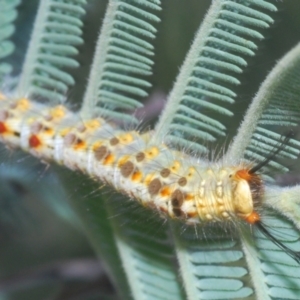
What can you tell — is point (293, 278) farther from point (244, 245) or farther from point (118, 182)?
point (118, 182)

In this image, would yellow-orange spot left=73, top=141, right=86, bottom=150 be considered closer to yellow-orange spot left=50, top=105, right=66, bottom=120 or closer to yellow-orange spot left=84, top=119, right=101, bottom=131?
yellow-orange spot left=84, top=119, right=101, bottom=131

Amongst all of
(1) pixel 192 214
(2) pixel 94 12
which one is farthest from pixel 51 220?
(1) pixel 192 214

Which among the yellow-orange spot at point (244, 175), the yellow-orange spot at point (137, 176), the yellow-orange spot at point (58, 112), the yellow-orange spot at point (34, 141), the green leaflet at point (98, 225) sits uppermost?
the yellow-orange spot at point (244, 175)

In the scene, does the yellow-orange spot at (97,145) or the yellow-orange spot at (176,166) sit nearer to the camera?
the yellow-orange spot at (176,166)

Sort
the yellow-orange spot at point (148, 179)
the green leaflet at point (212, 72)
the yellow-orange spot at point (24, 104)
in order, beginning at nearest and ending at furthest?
the green leaflet at point (212, 72), the yellow-orange spot at point (148, 179), the yellow-orange spot at point (24, 104)

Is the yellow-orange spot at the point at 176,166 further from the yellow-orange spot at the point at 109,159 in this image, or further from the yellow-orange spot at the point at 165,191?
the yellow-orange spot at the point at 109,159

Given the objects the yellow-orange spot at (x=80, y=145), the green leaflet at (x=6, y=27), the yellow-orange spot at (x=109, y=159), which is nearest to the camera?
the yellow-orange spot at (x=109, y=159)

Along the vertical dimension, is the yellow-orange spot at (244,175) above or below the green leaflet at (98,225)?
above

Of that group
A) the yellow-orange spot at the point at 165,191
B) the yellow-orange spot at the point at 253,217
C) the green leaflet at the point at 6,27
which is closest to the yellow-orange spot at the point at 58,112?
the green leaflet at the point at 6,27
